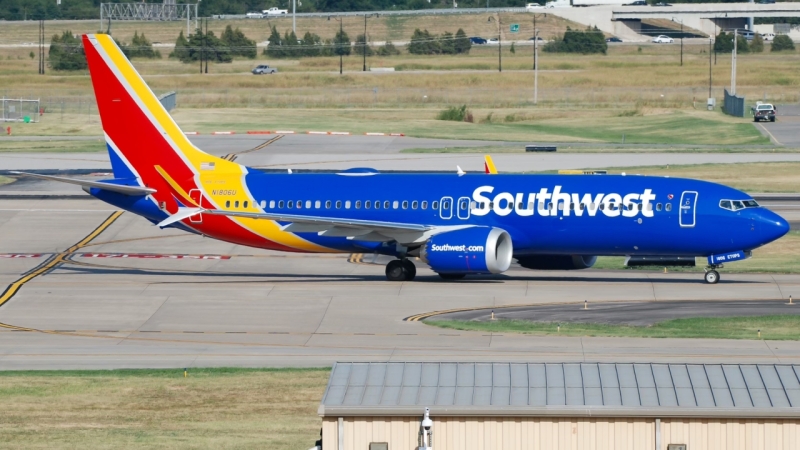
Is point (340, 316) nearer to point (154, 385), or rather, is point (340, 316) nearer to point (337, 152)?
point (154, 385)

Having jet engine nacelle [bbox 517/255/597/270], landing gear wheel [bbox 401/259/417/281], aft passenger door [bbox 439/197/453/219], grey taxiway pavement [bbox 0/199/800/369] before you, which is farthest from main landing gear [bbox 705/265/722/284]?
landing gear wheel [bbox 401/259/417/281]

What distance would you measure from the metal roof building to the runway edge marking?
2545cm

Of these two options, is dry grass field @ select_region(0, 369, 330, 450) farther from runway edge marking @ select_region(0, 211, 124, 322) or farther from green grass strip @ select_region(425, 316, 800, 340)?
runway edge marking @ select_region(0, 211, 124, 322)

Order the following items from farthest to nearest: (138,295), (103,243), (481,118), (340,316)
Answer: (481,118) → (103,243) → (138,295) → (340,316)

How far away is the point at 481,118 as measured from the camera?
142250 millimetres

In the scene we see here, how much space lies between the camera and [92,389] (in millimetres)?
32281

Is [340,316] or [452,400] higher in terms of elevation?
[452,400]

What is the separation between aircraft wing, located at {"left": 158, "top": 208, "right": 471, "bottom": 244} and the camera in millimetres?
50000

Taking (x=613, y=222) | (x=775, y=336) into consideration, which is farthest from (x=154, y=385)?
(x=613, y=222)

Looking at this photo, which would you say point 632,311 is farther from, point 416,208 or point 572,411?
point 572,411

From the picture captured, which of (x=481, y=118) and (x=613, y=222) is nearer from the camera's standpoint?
(x=613, y=222)

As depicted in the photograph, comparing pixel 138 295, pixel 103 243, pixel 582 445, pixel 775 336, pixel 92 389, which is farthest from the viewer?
pixel 103 243

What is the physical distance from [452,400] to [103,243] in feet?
152

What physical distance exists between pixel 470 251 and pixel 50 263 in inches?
770
